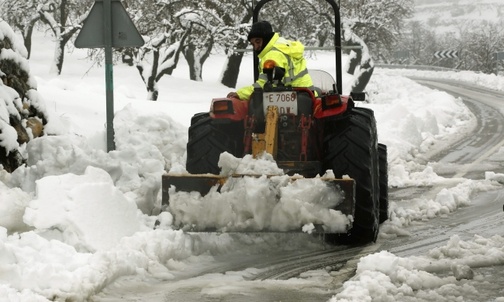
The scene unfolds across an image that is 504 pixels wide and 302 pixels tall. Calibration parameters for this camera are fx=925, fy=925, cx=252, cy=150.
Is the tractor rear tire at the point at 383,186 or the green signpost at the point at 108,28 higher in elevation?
the green signpost at the point at 108,28

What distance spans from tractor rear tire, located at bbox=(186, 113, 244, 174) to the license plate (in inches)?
18.1

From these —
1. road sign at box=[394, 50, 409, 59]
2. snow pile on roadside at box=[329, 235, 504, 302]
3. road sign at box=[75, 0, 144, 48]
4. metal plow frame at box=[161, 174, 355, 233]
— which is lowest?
road sign at box=[394, 50, 409, 59]

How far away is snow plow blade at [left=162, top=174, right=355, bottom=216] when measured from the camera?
7074 millimetres

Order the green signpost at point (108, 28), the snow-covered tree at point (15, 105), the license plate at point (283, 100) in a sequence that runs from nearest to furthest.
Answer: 1. the license plate at point (283, 100)
2. the snow-covered tree at point (15, 105)
3. the green signpost at point (108, 28)

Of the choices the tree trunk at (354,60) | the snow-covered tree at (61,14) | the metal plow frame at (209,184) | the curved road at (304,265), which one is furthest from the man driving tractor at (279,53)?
the tree trunk at (354,60)

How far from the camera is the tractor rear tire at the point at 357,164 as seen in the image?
7648mm

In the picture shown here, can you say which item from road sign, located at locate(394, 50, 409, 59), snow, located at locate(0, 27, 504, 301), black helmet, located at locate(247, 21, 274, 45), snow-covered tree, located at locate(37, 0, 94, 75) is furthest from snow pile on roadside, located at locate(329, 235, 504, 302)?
road sign, located at locate(394, 50, 409, 59)

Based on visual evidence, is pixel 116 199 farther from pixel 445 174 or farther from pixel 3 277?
pixel 445 174

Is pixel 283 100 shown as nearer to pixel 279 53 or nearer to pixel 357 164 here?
pixel 279 53

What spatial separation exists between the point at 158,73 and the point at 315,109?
1861 cm

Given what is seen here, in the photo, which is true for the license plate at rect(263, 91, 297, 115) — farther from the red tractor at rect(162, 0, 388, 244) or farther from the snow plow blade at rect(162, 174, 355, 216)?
the snow plow blade at rect(162, 174, 355, 216)

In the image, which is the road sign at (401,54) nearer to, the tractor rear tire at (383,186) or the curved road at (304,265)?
the curved road at (304,265)

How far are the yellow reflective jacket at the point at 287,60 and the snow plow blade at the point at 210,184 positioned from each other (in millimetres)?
1124

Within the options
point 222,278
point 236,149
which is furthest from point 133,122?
point 222,278
